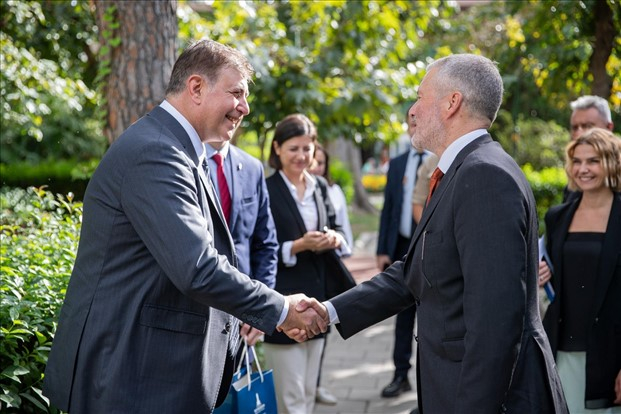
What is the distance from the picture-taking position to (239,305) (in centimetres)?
294

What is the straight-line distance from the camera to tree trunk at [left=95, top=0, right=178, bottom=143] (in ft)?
17.1

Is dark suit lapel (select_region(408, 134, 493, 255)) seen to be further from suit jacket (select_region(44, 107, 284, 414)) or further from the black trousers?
the black trousers

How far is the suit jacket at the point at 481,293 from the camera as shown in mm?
2541

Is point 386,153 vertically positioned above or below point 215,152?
below

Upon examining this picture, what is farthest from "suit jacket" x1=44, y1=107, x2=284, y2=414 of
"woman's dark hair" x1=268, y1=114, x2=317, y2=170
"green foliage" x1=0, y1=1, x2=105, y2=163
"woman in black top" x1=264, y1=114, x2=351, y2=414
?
"green foliage" x1=0, y1=1, x2=105, y2=163

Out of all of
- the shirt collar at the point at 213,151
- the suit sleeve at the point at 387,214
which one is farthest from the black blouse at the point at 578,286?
the suit sleeve at the point at 387,214

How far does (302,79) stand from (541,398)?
6401 millimetres

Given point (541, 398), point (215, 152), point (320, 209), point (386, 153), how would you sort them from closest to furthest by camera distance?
point (541, 398) < point (215, 152) < point (320, 209) < point (386, 153)

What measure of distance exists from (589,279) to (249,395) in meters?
2.07

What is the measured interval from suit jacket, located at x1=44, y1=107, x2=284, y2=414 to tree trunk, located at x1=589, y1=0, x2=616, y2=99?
4.90 m

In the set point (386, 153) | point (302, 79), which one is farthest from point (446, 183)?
point (386, 153)

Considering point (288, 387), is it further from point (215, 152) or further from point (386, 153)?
point (386, 153)

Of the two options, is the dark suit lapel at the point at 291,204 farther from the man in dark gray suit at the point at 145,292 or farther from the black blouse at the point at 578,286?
the man in dark gray suit at the point at 145,292

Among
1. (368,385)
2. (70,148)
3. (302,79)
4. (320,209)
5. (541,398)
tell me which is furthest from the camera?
(70,148)
